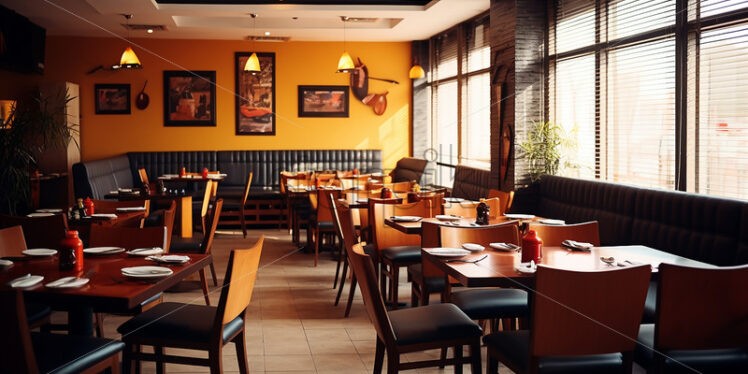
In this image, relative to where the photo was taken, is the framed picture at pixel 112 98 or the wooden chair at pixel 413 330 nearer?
the wooden chair at pixel 413 330

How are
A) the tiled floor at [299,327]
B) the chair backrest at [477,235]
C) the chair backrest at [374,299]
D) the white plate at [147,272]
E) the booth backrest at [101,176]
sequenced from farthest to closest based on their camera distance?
the booth backrest at [101,176] < the tiled floor at [299,327] < the chair backrest at [477,235] < the white plate at [147,272] < the chair backrest at [374,299]

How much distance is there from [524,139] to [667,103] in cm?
214

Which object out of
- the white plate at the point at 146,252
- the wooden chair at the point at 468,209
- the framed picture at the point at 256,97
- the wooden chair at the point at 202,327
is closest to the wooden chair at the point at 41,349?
the wooden chair at the point at 202,327

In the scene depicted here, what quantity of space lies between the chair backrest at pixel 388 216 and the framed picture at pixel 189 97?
22.9 ft

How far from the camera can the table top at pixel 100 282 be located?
2676mm

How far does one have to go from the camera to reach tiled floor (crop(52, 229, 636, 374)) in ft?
13.5

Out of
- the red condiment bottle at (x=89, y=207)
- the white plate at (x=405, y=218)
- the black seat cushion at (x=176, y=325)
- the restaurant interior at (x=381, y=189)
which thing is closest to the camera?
the restaurant interior at (x=381, y=189)

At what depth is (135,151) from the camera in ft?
38.2

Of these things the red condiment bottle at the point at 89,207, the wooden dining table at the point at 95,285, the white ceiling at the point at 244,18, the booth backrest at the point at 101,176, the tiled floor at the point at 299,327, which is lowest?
the tiled floor at the point at 299,327

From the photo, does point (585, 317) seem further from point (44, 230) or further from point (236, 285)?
point (44, 230)

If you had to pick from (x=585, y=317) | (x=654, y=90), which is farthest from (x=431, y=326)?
(x=654, y=90)

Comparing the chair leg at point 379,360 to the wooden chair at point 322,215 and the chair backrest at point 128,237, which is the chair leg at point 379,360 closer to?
the chair backrest at point 128,237

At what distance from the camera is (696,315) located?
2525 mm

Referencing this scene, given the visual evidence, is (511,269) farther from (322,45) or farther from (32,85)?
(32,85)
